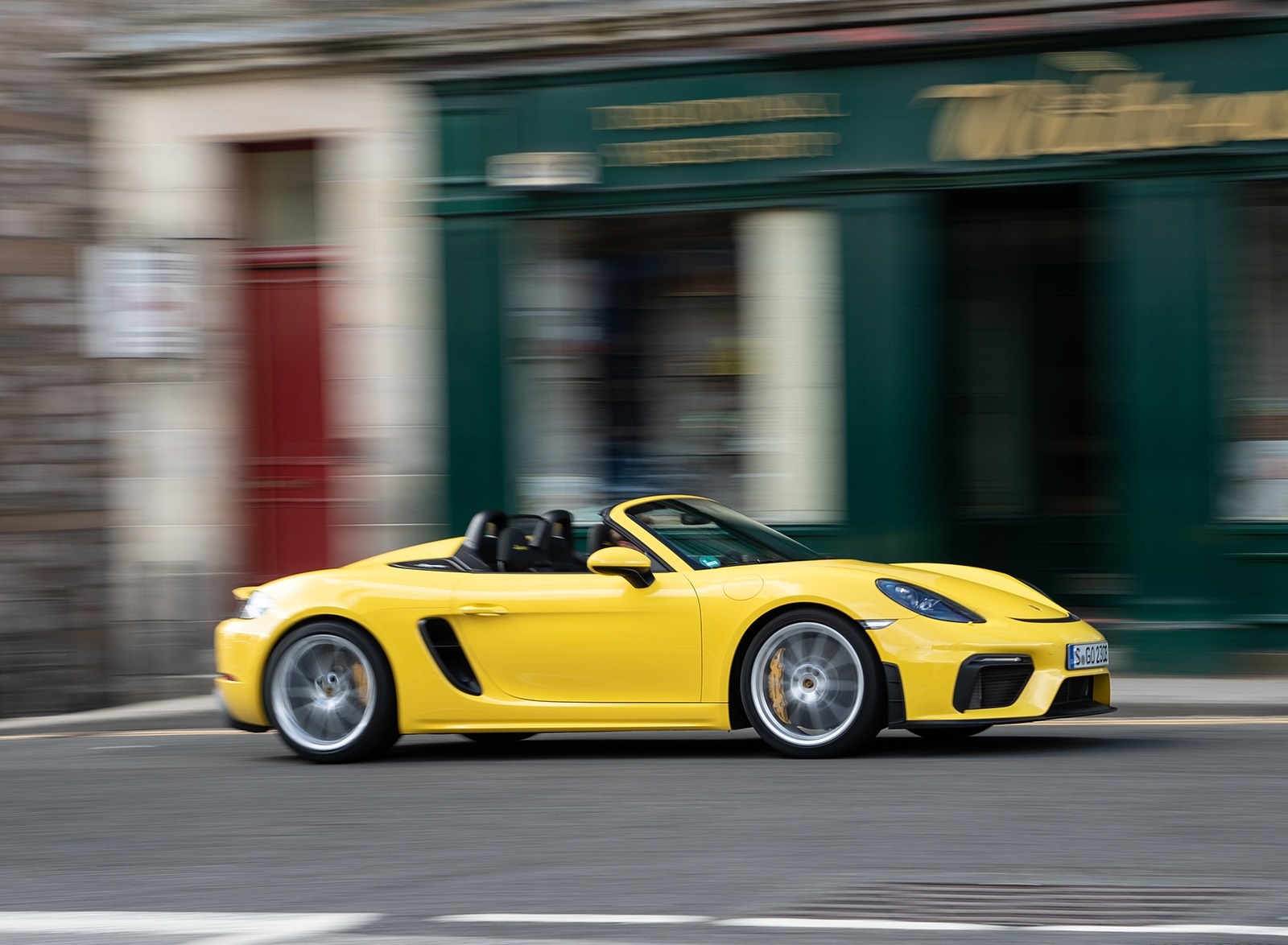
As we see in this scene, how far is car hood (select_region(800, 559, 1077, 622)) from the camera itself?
7.77 metres

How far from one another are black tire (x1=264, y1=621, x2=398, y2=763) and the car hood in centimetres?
200

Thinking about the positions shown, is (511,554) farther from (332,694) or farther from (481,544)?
(332,694)

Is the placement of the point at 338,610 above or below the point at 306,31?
below


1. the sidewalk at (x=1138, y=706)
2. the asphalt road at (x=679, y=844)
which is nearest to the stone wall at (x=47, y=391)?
→ the sidewalk at (x=1138, y=706)

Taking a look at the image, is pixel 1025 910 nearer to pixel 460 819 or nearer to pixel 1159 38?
pixel 460 819

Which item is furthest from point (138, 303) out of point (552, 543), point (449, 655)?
point (449, 655)

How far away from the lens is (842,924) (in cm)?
484

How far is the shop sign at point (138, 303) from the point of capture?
13.6 metres

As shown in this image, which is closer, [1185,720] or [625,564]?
[625,564]

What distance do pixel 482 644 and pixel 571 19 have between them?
5996 mm

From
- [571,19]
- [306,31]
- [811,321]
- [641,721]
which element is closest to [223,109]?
[306,31]

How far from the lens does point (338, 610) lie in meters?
8.36

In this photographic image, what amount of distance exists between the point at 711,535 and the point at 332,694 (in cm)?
186

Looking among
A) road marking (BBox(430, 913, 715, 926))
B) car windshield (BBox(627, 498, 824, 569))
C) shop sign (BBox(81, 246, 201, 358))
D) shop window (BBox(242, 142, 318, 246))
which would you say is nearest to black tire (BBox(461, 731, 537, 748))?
car windshield (BBox(627, 498, 824, 569))
